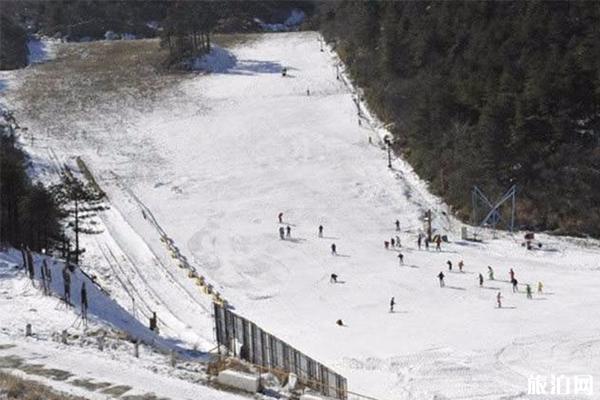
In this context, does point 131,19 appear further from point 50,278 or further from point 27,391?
point 27,391

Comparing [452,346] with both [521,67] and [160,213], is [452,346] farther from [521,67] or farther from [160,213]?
[521,67]

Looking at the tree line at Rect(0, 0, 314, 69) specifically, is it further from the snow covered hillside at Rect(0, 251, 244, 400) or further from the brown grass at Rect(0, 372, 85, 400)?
the brown grass at Rect(0, 372, 85, 400)

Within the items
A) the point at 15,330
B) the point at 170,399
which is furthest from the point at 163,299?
the point at 170,399

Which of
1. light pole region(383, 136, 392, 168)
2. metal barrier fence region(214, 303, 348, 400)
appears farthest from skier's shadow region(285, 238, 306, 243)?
metal barrier fence region(214, 303, 348, 400)

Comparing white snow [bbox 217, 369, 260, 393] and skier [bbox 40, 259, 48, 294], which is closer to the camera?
white snow [bbox 217, 369, 260, 393]

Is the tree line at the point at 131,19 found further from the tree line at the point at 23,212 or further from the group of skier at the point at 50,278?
the group of skier at the point at 50,278

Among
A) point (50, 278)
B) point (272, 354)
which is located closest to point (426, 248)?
point (50, 278)
